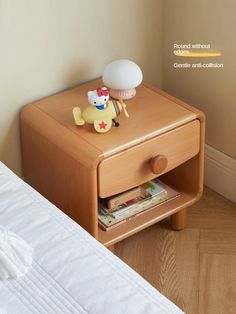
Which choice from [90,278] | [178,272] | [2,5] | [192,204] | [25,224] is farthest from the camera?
[192,204]

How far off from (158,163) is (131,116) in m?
0.18

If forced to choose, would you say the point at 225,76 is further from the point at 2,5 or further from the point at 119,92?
the point at 2,5

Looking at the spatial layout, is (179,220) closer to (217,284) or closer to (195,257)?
(195,257)

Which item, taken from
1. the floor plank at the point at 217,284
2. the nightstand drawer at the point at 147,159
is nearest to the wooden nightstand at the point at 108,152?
the nightstand drawer at the point at 147,159

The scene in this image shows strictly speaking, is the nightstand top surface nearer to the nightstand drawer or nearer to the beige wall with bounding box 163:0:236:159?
the nightstand drawer

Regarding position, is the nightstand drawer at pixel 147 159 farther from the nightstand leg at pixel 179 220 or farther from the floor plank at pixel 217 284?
the floor plank at pixel 217 284

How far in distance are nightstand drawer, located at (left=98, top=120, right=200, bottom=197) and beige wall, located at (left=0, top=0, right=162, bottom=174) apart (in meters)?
0.41

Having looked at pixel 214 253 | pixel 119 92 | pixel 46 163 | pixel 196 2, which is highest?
pixel 196 2

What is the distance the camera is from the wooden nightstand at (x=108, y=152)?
2.03 m

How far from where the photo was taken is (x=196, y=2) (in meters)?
2.36

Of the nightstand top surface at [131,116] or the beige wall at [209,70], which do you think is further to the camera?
the beige wall at [209,70]

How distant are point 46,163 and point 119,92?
32cm

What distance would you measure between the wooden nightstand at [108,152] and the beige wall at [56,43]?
1.9 inches

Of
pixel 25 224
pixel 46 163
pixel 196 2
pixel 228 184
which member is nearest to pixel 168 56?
pixel 196 2
